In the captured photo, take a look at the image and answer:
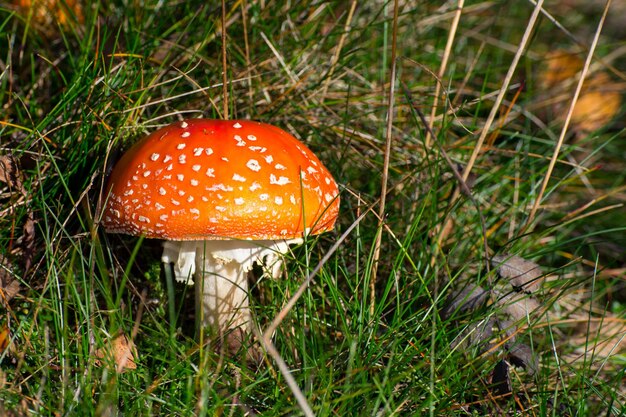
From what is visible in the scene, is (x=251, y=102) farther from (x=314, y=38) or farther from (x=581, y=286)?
(x=581, y=286)

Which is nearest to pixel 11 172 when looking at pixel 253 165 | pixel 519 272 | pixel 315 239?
pixel 253 165

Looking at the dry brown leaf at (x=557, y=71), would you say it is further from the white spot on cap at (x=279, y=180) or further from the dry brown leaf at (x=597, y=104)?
the white spot on cap at (x=279, y=180)

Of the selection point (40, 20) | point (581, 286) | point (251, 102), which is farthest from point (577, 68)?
point (40, 20)

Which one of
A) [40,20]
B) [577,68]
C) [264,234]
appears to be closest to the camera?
[264,234]

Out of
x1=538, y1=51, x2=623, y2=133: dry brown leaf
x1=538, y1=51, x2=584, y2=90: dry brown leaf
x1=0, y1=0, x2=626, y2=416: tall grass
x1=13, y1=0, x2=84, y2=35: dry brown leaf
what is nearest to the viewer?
x1=0, y1=0, x2=626, y2=416: tall grass

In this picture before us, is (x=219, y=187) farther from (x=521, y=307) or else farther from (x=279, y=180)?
(x=521, y=307)

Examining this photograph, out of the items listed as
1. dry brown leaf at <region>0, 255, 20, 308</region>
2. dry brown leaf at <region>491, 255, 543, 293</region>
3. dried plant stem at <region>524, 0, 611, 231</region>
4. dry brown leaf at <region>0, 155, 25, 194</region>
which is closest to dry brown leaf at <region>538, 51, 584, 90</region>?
dried plant stem at <region>524, 0, 611, 231</region>

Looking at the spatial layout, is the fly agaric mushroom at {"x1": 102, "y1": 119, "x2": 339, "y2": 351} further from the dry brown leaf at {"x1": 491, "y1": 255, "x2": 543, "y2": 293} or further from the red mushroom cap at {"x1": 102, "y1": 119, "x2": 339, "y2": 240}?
the dry brown leaf at {"x1": 491, "y1": 255, "x2": 543, "y2": 293}
